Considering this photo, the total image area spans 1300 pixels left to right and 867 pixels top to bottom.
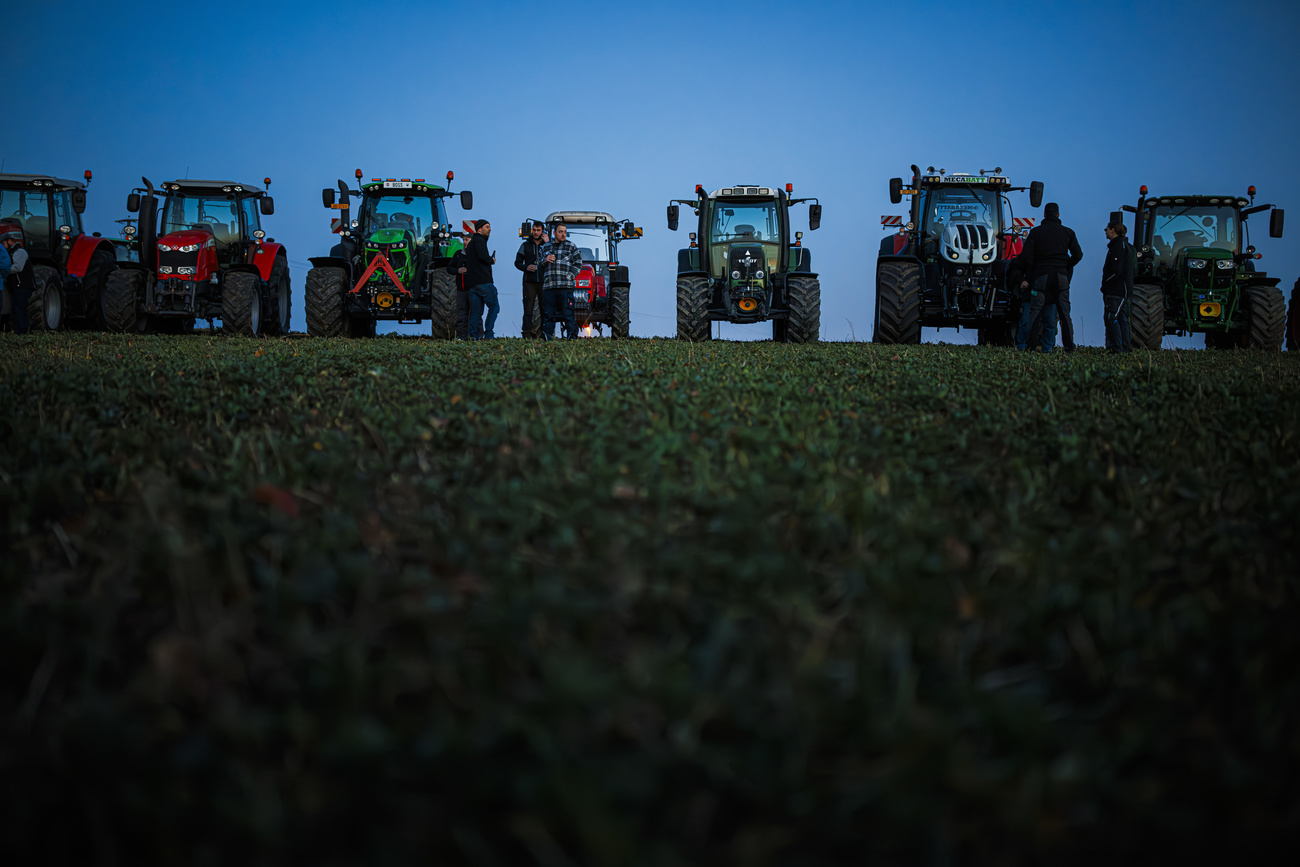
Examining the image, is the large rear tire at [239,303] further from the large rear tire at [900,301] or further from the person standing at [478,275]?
the large rear tire at [900,301]

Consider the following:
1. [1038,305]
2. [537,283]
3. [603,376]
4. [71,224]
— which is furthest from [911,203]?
[71,224]

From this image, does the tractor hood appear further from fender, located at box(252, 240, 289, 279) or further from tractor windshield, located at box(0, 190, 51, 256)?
tractor windshield, located at box(0, 190, 51, 256)

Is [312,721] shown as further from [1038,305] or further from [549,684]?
[1038,305]

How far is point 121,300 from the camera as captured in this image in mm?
15102

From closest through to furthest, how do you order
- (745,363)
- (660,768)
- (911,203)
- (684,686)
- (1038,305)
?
(660,768)
(684,686)
(745,363)
(1038,305)
(911,203)

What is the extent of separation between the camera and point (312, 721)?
47.6 inches

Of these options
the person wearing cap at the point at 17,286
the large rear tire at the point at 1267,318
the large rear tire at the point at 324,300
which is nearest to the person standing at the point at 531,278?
the large rear tire at the point at 324,300

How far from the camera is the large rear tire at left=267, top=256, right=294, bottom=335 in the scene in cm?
1619

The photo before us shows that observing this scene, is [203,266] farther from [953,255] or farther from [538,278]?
[953,255]

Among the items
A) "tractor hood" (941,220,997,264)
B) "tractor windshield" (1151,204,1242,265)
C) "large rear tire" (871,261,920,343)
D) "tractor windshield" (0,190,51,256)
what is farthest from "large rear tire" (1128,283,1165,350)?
"tractor windshield" (0,190,51,256)

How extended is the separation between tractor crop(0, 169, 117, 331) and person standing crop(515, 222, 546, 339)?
27.8ft

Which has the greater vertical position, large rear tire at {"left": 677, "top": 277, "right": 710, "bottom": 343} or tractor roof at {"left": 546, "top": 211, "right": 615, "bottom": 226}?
tractor roof at {"left": 546, "top": 211, "right": 615, "bottom": 226}

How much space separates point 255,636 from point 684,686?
0.88 metres

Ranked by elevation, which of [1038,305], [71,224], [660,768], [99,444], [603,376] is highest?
[71,224]
